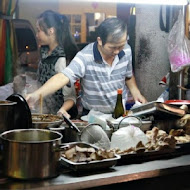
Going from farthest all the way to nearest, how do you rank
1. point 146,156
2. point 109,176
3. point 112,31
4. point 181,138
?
1. point 112,31
2. point 181,138
3. point 146,156
4. point 109,176

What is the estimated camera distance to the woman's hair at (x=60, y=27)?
4598mm

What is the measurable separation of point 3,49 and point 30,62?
0.39 metres

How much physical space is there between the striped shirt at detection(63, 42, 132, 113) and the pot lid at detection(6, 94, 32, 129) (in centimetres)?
181

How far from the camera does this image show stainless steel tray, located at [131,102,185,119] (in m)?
2.99

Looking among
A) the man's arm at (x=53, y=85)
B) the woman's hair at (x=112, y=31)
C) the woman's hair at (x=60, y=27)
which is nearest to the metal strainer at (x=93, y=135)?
the man's arm at (x=53, y=85)

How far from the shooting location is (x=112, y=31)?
13.8 ft

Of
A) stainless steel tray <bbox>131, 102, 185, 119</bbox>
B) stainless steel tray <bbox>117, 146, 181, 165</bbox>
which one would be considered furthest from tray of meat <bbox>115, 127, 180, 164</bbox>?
stainless steel tray <bbox>131, 102, 185, 119</bbox>

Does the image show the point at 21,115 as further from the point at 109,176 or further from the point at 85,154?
the point at 109,176

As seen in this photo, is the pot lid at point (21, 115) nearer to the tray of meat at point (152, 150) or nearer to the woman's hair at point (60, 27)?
the tray of meat at point (152, 150)

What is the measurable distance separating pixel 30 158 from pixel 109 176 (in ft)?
1.47

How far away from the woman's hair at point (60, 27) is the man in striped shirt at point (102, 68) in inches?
16.5

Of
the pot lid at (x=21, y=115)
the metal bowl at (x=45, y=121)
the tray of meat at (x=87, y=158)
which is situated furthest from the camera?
the metal bowl at (x=45, y=121)

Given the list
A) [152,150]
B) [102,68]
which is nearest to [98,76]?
[102,68]

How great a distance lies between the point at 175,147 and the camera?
2.69 metres
